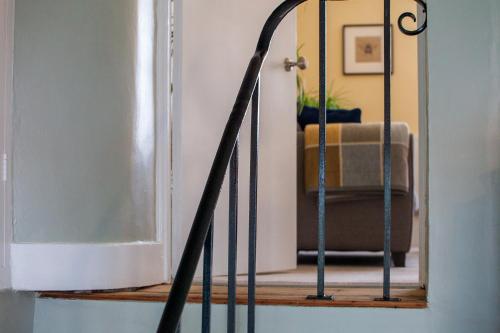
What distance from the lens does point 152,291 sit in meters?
2.22

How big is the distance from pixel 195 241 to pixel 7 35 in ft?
3.67

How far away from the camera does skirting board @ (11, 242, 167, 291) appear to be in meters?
2.11

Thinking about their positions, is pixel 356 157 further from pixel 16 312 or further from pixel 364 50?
pixel 364 50

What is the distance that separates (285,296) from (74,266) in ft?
1.98

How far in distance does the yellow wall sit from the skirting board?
15.2 ft

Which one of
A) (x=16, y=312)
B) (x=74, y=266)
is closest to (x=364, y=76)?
(x=74, y=266)

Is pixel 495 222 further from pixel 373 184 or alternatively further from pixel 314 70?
pixel 314 70

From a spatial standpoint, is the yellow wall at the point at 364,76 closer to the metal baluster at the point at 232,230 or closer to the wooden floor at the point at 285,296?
the wooden floor at the point at 285,296

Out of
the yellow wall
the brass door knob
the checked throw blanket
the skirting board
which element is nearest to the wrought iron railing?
the skirting board

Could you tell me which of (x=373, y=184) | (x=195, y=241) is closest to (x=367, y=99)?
(x=373, y=184)

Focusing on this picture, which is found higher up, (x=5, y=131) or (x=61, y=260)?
(x=5, y=131)

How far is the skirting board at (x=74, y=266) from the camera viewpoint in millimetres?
2105

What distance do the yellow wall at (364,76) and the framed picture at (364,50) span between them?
0.17ft

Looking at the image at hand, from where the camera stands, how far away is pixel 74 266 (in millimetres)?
2146
